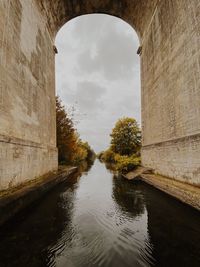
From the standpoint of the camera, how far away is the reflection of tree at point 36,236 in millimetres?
3094

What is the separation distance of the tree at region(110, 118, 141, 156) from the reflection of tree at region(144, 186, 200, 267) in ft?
60.4

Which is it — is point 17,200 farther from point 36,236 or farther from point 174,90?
point 174,90

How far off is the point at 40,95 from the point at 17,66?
326 cm

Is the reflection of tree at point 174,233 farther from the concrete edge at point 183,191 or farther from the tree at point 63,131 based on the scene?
the tree at point 63,131

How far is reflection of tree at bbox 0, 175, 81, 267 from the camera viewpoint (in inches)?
122

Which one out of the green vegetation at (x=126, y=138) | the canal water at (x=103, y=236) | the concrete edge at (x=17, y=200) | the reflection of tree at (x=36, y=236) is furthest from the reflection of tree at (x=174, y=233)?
the green vegetation at (x=126, y=138)

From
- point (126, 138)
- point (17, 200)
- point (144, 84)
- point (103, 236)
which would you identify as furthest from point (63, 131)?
point (103, 236)

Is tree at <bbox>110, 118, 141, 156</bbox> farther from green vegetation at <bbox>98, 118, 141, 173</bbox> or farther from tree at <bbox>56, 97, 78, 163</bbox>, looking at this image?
tree at <bbox>56, 97, 78, 163</bbox>

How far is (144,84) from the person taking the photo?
14.2m

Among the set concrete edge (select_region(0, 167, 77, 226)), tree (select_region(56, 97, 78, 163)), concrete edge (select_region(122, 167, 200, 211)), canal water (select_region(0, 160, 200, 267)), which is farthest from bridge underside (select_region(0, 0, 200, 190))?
tree (select_region(56, 97, 78, 163))

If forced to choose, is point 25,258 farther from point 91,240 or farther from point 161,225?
point 161,225

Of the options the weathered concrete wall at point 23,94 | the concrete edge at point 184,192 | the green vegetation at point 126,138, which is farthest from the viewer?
the green vegetation at point 126,138

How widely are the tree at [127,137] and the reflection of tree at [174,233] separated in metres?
18.4

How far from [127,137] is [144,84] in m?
11.7
